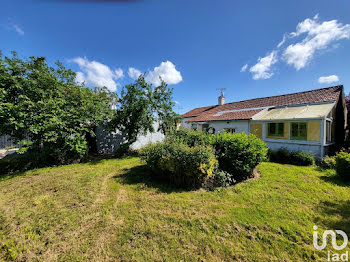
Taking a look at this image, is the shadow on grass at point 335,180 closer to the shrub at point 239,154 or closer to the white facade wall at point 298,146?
the shrub at point 239,154

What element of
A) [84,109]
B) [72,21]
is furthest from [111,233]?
[72,21]

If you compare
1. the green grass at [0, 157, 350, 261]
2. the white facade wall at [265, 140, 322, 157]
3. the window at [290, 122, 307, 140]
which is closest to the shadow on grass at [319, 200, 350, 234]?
the green grass at [0, 157, 350, 261]

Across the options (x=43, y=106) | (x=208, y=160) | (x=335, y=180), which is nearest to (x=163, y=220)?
(x=208, y=160)

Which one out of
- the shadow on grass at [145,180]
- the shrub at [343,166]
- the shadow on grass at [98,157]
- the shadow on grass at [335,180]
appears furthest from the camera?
the shadow on grass at [98,157]

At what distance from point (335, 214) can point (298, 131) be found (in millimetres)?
9084

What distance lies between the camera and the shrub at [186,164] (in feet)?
15.8

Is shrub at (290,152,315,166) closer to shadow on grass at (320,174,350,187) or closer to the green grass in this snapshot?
shadow on grass at (320,174,350,187)

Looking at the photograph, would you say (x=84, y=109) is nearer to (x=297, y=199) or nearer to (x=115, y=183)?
(x=115, y=183)

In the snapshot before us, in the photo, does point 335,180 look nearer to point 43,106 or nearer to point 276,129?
point 276,129

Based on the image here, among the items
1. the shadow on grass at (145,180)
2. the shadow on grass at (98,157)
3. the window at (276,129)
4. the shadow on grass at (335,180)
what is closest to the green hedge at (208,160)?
the shadow on grass at (145,180)

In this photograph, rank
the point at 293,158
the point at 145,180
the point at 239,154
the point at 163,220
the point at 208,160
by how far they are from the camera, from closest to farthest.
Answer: the point at 163,220 < the point at 208,160 < the point at 239,154 < the point at 145,180 < the point at 293,158

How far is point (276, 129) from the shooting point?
11.7m

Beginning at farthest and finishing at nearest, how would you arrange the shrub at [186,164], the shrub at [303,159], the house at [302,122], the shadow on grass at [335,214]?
the house at [302,122] → the shrub at [303,159] → the shrub at [186,164] → the shadow on grass at [335,214]

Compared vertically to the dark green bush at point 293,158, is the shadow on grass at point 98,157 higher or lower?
lower
